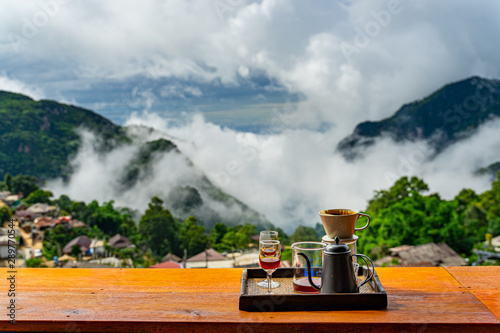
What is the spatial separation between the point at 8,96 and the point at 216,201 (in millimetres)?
26815

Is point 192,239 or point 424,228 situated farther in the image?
point 192,239

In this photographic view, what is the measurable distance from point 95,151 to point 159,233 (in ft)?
69.3

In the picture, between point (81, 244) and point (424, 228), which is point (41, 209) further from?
point (424, 228)

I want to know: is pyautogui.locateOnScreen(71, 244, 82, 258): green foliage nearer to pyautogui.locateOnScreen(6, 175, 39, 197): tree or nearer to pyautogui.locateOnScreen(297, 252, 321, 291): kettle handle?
pyautogui.locateOnScreen(6, 175, 39, 197): tree

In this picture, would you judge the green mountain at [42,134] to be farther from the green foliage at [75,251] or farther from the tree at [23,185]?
the green foliage at [75,251]

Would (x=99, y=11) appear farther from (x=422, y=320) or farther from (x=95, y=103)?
(x=422, y=320)

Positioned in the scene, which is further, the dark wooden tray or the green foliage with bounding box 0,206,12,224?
the green foliage with bounding box 0,206,12,224

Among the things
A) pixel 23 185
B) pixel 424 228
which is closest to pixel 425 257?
pixel 424 228

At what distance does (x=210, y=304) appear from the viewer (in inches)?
50.1

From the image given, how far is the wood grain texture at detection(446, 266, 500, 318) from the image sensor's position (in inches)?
49.4

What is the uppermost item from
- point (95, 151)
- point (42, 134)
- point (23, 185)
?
point (42, 134)

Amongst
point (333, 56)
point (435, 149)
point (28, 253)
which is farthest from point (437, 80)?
point (28, 253)

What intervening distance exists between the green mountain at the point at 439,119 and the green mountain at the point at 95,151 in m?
19.2

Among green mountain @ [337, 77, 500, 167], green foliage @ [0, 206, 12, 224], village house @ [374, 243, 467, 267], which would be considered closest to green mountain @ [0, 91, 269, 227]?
green foliage @ [0, 206, 12, 224]
